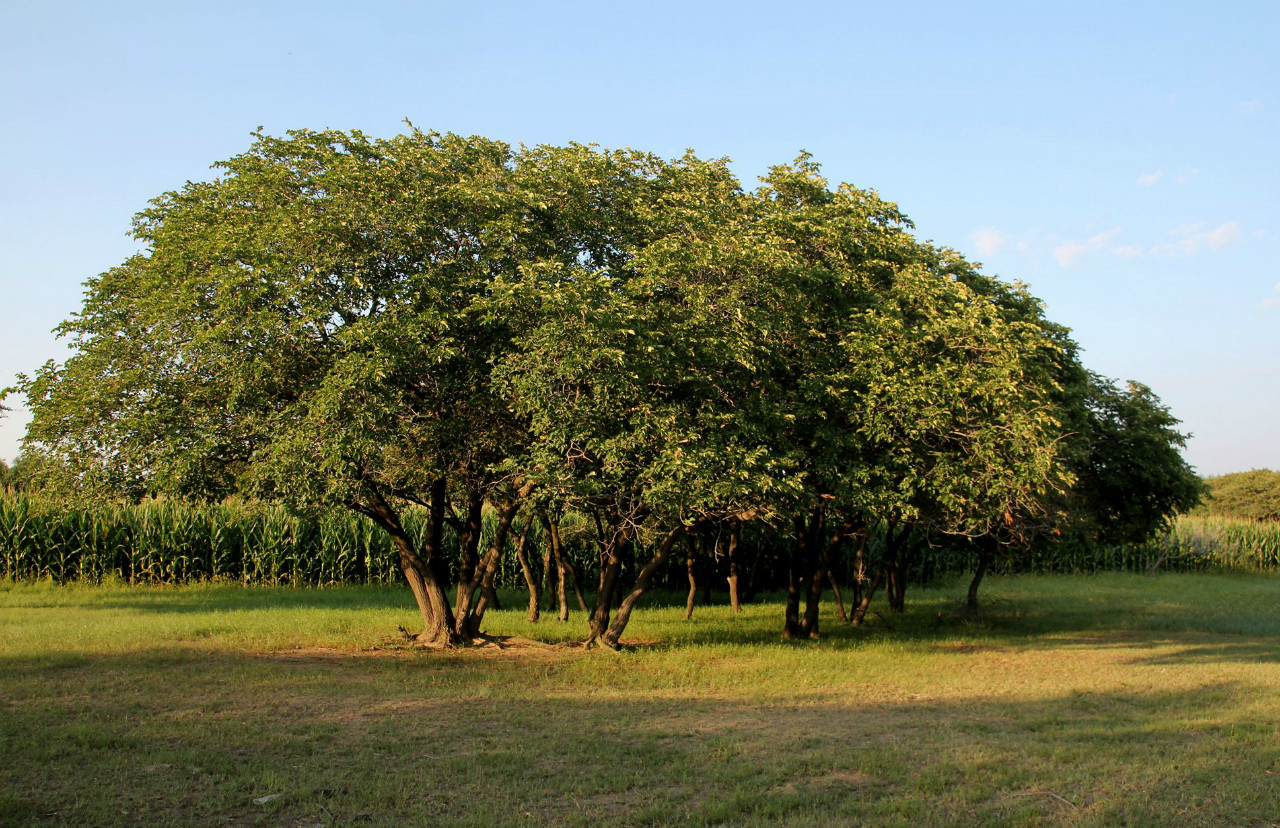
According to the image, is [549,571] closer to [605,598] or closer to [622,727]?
[605,598]

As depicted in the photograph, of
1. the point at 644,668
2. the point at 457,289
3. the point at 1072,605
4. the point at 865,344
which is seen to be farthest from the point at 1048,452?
the point at 1072,605

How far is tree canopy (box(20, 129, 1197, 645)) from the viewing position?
1176cm

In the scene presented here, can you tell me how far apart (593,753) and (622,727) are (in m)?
1.17

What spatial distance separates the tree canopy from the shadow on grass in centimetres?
264

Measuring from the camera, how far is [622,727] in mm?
9875

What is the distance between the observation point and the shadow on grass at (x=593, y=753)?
23.2 feet

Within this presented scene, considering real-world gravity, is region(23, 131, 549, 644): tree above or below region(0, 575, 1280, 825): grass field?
above

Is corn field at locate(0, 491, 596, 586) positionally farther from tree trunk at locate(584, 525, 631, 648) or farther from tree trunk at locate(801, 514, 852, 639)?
tree trunk at locate(584, 525, 631, 648)

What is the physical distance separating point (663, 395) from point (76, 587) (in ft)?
64.5

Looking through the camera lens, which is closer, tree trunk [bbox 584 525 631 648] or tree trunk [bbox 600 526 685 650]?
tree trunk [bbox 600 526 685 650]

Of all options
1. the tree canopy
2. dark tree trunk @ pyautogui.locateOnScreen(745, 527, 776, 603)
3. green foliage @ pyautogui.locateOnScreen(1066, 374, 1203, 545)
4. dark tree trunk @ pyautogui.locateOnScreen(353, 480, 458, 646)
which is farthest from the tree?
dark tree trunk @ pyautogui.locateOnScreen(745, 527, 776, 603)

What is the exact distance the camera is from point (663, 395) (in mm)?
12672

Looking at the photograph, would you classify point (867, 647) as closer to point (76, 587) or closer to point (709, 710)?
point (709, 710)

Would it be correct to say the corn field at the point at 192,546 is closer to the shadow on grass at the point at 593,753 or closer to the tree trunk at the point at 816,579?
the tree trunk at the point at 816,579
